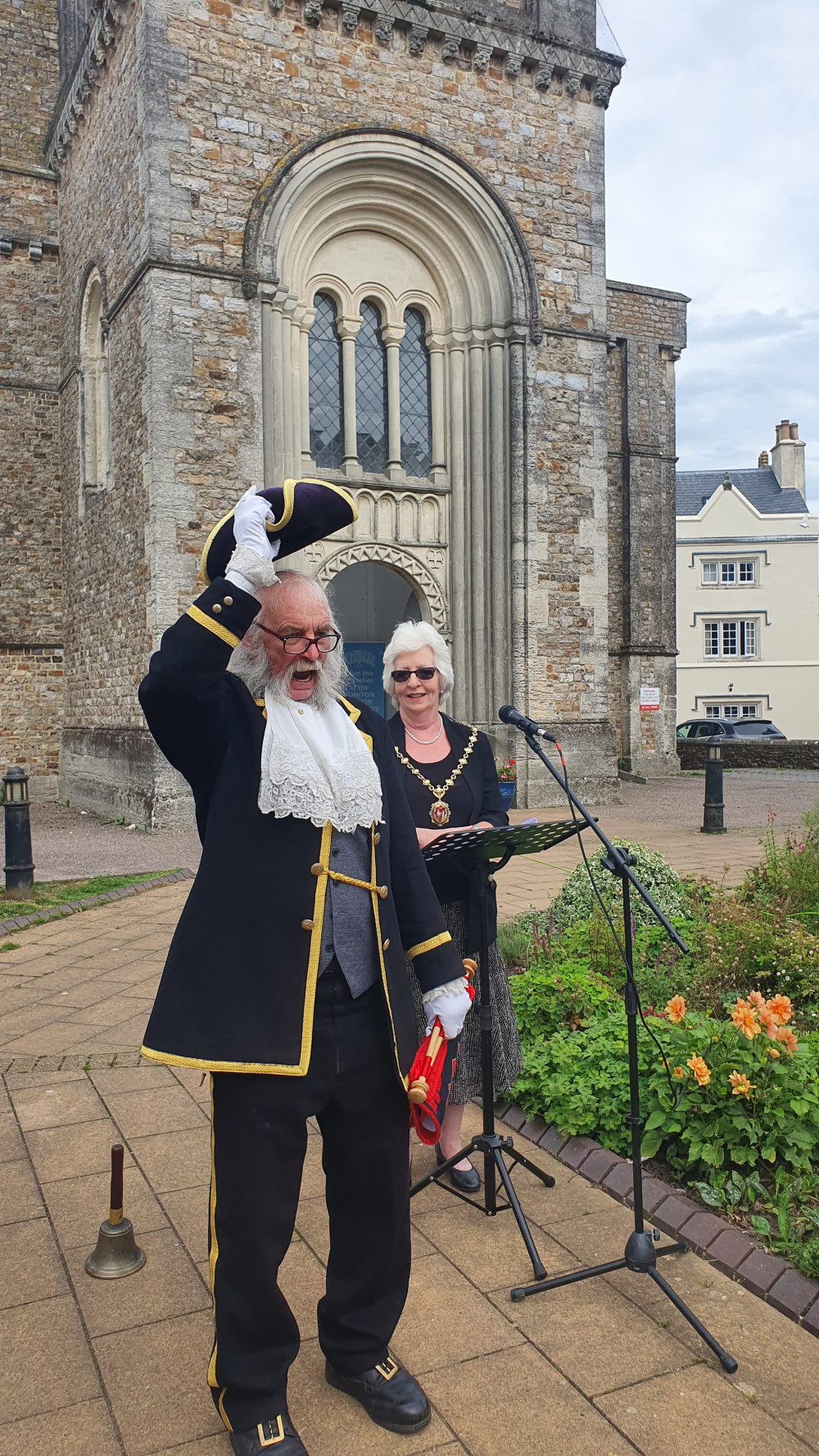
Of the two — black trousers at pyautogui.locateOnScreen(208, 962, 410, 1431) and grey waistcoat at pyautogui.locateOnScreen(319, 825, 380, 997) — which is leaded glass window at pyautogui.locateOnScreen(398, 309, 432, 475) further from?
black trousers at pyautogui.locateOnScreen(208, 962, 410, 1431)

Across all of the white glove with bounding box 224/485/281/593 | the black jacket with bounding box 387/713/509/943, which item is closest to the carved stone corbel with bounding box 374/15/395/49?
the black jacket with bounding box 387/713/509/943

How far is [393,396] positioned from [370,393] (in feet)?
1.25

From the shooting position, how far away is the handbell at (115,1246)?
296 cm

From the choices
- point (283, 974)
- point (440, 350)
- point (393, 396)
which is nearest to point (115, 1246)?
point (283, 974)

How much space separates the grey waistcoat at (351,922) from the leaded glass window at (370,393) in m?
12.6

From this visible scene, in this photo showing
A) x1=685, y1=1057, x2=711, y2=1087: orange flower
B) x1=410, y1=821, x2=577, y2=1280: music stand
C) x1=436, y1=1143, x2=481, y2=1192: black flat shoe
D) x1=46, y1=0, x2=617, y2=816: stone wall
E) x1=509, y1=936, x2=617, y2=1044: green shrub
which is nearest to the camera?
x1=410, y1=821, x2=577, y2=1280: music stand

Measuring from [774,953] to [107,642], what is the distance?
11413mm

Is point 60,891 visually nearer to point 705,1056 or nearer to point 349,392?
point 705,1056

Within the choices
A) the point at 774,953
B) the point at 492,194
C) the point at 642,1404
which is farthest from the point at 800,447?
the point at 642,1404

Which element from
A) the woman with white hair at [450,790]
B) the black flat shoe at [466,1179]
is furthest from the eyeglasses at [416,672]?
the black flat shoe at [466,1179]

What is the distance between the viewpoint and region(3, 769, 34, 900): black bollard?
27.5 feet

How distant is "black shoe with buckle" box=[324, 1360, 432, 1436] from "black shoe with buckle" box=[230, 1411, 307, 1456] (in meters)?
0.21

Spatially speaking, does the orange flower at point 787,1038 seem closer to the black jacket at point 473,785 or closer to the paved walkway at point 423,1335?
the paved walkway at point 423,1335

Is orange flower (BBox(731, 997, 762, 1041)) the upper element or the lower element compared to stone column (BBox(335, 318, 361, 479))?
lower
